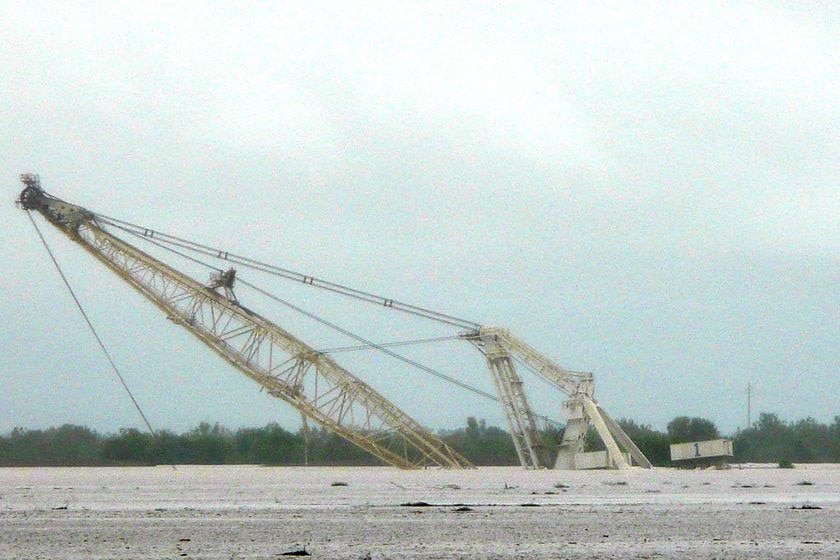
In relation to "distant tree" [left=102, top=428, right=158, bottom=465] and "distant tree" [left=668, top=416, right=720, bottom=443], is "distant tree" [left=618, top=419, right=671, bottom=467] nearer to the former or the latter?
"distant tree" [left=668, top=416, right=720, bottom=443]

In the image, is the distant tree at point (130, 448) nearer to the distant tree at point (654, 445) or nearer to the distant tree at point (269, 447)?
the distant tree at point (269, 447)

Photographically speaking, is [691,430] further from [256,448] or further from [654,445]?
[256,448]

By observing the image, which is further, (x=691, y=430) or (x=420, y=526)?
(x=691, y=430)

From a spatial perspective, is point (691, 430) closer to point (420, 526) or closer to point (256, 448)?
point (256, 448)

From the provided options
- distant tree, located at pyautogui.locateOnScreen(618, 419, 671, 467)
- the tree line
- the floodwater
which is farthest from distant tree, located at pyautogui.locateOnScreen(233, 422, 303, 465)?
the floodwater

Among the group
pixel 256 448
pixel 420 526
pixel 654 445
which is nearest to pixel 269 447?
pixel 256 448

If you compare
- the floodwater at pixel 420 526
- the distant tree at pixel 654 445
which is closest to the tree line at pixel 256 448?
the distant tree at pixel 654 445

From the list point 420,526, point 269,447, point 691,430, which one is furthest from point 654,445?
point 420,526

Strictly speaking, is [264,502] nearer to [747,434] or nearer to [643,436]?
[643,436]

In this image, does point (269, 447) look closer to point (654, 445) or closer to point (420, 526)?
point (654, 445)

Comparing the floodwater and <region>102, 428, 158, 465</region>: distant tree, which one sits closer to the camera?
the floodwater

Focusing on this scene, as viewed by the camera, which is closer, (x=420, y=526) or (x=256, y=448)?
(x=420, y=526)

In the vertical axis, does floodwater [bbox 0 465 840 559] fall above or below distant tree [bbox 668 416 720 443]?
below

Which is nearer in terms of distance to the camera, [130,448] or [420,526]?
[420,526]
